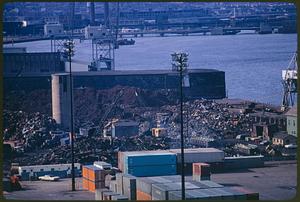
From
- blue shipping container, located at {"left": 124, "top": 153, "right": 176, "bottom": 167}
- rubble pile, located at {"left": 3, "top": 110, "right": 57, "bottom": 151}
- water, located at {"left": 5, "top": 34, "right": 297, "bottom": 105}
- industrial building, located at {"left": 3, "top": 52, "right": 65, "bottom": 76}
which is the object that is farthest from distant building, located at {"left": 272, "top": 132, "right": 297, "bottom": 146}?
industrial building, located at {"left": 3, "top": 52, "right": 65, "bottom": 76}

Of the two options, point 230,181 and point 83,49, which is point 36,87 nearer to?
point 230,181

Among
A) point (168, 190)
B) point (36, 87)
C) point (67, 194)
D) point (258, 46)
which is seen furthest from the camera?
point (258, 46)

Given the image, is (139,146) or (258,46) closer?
(139,146)

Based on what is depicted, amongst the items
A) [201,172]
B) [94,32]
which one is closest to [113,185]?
[201,172]

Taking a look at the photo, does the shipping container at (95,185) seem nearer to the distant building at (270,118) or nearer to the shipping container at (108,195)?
the shipping container at (108,195)

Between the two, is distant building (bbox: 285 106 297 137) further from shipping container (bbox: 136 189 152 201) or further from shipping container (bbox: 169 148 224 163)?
shipping container (bbox: 136 189 152 201)

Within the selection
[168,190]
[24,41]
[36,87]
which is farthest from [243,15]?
[168,190]
